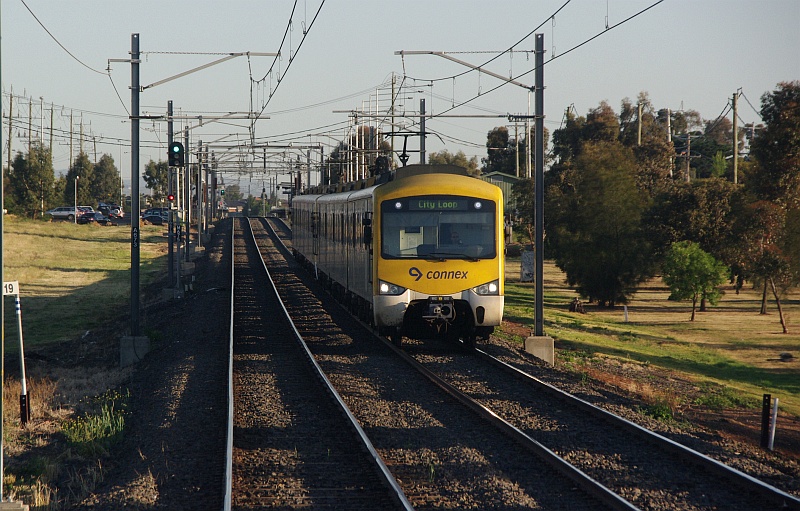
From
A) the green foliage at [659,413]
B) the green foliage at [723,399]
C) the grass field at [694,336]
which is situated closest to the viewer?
the green foliage at [659,413]

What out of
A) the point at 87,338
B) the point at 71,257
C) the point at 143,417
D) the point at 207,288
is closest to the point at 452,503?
the point at 143,417

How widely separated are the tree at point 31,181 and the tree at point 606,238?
5873 centimetres

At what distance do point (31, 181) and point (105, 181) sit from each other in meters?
44.8

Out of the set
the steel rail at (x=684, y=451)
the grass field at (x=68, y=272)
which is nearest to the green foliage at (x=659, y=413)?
the steel rail at (x=684, y=451)

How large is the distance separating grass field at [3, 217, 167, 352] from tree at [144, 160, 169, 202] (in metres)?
24.5

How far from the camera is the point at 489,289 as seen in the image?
17.4 m

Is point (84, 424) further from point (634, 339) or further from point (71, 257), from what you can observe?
point (71, 257)

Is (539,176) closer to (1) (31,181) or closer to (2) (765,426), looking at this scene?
(2) (765,426)

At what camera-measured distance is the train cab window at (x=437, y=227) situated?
56.7ft

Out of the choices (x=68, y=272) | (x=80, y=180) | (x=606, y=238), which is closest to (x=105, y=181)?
(x=80, y=180)

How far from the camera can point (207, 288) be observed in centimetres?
3453

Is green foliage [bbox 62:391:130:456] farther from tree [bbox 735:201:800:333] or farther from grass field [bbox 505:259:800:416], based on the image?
tree [bbox 735:201:800:333]

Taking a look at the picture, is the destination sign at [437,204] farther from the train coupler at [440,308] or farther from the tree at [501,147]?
the tree at [501,147]

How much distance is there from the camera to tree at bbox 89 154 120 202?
12875 cm
